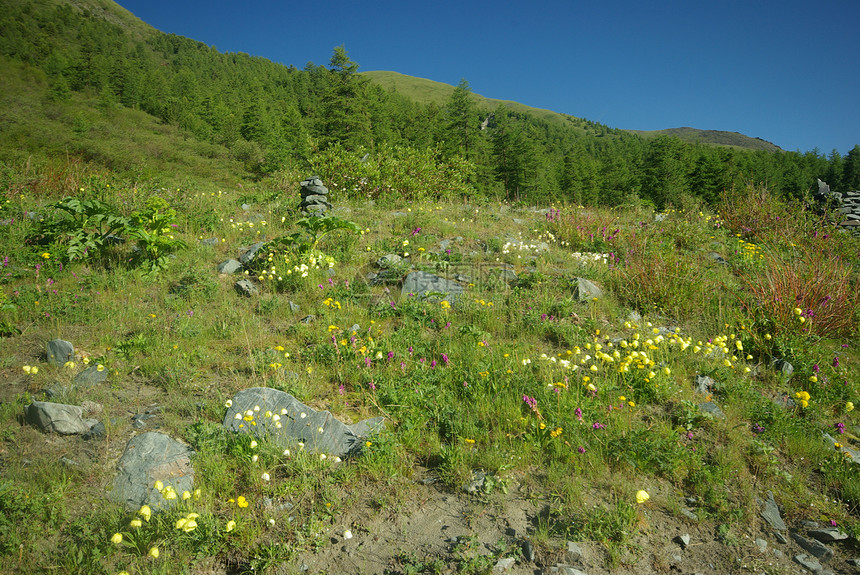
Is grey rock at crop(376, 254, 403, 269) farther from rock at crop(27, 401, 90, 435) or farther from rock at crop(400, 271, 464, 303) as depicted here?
rock at crop(27, 401, 90, 435)

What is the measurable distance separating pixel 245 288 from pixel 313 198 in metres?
3.90

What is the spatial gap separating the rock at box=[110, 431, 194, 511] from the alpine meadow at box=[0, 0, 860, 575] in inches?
0.8

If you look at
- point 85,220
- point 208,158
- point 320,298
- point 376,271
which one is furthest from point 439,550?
point 208,158

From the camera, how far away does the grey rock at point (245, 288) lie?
551 cm

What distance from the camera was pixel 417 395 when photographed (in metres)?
3.57

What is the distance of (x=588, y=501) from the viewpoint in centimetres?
276

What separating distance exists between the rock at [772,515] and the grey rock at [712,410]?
0.74 m

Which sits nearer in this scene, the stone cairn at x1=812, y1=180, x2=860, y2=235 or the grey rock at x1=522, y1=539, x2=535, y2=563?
the grey rock at x1=522, y1=539, x2=535, y2=563

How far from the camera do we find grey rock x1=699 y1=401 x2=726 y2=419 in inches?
138

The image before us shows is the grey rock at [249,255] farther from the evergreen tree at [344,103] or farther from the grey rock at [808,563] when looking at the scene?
the evergreen tree at [344,103]

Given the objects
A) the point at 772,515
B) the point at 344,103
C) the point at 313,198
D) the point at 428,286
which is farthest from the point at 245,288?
the point at 344,103

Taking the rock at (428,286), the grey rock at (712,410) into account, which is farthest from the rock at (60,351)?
the grey rock at (712,410)

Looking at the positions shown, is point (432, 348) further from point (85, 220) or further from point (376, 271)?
point (85, 220)

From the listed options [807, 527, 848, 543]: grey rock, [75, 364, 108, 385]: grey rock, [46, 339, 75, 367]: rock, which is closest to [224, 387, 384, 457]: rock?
[75, 364, 108, 385]: grey rock
